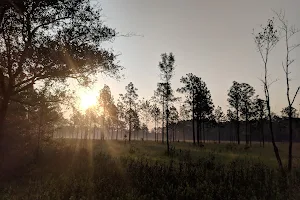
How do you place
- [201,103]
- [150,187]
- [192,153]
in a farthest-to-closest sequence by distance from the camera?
[201,103] < [192,153] < [150,187]

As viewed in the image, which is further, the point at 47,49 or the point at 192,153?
the point at 192,153

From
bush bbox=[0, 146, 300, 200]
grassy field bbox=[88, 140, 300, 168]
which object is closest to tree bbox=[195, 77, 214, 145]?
grassy field bbox=[88, 140, 300, 168]

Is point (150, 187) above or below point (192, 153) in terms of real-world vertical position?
above

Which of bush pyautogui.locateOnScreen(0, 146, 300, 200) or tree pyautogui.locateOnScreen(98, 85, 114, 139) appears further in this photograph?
tree pyautogui.locateOnScreen(98, 85, 114, 139)

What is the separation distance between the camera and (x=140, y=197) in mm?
8664

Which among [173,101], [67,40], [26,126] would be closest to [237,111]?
[173,101]

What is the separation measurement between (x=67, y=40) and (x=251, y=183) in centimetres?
981

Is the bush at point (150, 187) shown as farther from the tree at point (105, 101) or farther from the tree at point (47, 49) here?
the tree at point (105, 101)

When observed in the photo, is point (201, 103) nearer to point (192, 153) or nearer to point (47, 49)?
point (192, 153)

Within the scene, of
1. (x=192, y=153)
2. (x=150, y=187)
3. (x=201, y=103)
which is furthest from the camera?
(x=201, y=103)

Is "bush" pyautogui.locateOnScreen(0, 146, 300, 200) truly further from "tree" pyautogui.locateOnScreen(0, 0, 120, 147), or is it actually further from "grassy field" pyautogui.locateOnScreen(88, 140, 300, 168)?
"grassy field" pyautogui.locateOnScreen(88, 140, 300, 168)

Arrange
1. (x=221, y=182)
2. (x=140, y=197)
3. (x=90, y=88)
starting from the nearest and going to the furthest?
(x=140, y=197) < (x=221, y=182) < (x=90, y=88)

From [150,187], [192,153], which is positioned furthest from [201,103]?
[150,187]

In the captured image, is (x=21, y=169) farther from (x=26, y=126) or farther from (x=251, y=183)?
(x=251, y=183)
